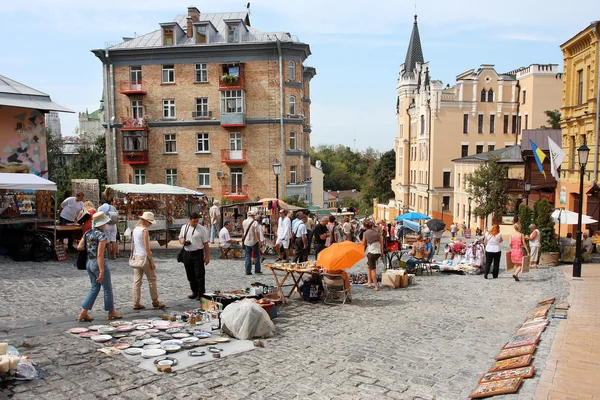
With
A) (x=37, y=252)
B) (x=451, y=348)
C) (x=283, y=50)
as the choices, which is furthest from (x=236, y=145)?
(x=451, y=348)

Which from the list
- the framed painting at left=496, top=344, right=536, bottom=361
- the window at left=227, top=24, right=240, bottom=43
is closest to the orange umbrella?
the framed painting at left=496, top=344, right=536, bottom=361

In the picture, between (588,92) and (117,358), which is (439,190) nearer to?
(588,92)

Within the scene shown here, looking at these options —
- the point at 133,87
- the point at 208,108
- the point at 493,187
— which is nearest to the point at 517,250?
the point at 493,187

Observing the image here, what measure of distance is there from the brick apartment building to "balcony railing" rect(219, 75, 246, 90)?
0.07 meters

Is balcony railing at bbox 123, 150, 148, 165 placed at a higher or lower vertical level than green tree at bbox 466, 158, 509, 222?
higher

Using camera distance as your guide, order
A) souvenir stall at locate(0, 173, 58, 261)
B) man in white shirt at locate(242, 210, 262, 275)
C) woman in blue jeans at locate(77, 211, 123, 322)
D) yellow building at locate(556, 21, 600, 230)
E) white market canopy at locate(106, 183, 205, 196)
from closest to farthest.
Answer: woman in blue jeans at locate(77, 211, 123, 322)
man in white shirt at locate(242, 210, 262, 275)
souvenir stall at locate(0, 173, 58, 261)
white market canopy at locate(106, 183, 205, 196)
yellow building at locate(556, 21, 600, 230)

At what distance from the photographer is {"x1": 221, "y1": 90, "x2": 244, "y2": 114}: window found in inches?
1576

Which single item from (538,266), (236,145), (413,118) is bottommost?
(538,266)

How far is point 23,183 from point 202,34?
91.3 feet

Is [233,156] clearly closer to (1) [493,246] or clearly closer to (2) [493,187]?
(2) [493,187]

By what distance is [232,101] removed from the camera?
132 ft

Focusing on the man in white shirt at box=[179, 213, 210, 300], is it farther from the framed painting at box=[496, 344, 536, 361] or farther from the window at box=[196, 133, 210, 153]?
the window at box=[196, 133, 210, 153]

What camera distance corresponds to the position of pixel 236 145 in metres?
40.9

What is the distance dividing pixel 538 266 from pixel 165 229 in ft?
42.7
